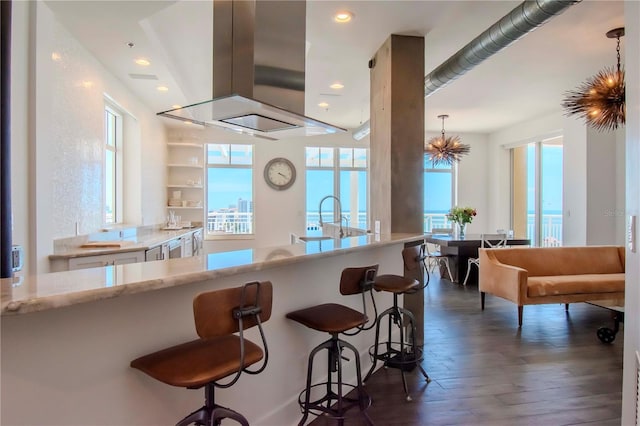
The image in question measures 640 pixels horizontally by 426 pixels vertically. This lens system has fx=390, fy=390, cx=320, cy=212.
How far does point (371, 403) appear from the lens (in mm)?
2555

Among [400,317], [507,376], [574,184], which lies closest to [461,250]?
[574,184]

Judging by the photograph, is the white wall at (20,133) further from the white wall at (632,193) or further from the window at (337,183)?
the window at (337,183)

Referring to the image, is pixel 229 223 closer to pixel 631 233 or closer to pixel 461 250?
pixel 461 250

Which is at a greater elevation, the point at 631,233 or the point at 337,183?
the point at 337,183

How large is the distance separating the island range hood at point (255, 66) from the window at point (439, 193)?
6.90m

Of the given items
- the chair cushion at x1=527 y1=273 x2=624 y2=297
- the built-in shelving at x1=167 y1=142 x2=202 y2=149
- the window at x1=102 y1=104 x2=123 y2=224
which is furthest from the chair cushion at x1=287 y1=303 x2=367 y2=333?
the built-in shelving at x1=167 y1=142 x2=202 y2=149

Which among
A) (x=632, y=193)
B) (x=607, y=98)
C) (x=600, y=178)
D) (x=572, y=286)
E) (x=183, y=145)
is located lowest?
(x=572, y=286)

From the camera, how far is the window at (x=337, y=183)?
333 inches

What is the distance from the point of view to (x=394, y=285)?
2.83 metres

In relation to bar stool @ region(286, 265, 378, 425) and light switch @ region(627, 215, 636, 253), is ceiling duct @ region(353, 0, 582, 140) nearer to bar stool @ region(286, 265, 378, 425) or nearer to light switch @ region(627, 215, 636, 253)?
light switch @ region(627, 215, 636, 253)

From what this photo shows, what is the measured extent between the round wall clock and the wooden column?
4600mm

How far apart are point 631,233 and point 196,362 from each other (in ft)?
6.33

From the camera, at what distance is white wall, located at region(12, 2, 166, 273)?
2.88 meters

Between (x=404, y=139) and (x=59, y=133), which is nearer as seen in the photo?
(x=59, y=133)
